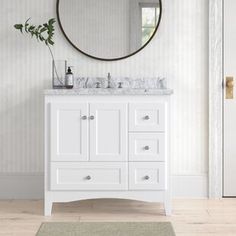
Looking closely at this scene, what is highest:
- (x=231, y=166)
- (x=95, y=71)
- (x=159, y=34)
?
(x=159, y=34)

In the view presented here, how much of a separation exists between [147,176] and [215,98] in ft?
3.04

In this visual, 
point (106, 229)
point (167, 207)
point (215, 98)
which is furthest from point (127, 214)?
point (215, 98)

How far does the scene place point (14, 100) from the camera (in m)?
4.64

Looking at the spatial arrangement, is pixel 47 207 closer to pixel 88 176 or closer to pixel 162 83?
pixel 88 176

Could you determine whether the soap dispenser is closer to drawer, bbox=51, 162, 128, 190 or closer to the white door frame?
drawer, bbox=51, 162, 128, 190

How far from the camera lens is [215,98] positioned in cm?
465

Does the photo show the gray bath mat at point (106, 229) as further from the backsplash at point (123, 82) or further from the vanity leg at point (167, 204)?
the backsplash at point (123, 82)

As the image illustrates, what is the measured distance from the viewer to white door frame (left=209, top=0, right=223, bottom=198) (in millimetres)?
4625

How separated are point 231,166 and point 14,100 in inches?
69.0

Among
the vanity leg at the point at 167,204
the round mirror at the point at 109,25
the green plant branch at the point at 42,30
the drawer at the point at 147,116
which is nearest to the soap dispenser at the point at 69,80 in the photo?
the green plant branch at the point at 42,30

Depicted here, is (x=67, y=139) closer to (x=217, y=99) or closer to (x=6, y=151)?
(x=6, y=151)

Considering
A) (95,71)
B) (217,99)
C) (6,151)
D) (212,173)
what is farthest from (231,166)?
(6,151)

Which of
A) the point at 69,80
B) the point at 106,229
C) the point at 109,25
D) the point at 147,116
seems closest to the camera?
the point at 106,229

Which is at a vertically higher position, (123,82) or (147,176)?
(123,82)
